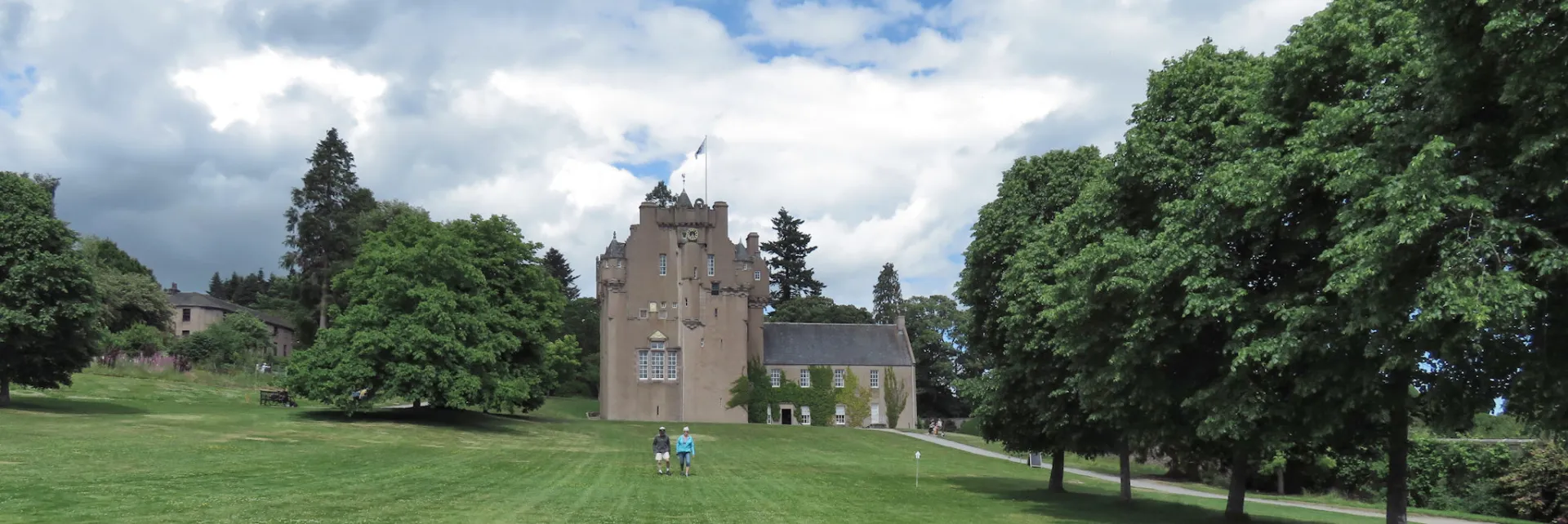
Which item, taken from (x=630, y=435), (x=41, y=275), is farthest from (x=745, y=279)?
(x=41, y=275)

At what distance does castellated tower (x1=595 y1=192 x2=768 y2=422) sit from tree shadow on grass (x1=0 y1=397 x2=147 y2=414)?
1456 inches

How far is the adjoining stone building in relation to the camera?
79375mm

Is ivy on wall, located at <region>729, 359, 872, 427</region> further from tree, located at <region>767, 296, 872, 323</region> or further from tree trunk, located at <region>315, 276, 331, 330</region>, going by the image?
tree trunk, located at <region>315, 276, 331, 330</region>

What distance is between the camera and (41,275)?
3850 centimetres

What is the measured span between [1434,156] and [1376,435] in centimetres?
910

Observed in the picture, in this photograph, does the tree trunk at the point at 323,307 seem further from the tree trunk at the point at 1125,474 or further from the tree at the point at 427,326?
the tree trunk at the point at 1125,474

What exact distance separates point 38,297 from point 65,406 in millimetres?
5945

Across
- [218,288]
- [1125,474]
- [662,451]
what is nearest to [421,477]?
[662,451]

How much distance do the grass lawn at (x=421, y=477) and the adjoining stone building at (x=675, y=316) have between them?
79.6ft

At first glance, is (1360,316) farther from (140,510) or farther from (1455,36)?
(140,510)

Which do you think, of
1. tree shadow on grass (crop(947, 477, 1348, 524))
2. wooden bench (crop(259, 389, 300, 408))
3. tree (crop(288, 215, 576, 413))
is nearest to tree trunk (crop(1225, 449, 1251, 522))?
tree shadow on grass (crop(947, 477, 1348, 524))

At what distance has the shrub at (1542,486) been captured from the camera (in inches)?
1292

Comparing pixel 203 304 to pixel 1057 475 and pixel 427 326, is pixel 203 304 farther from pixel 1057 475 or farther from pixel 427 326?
pixel 1057 475

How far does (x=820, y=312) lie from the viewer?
106 meters
